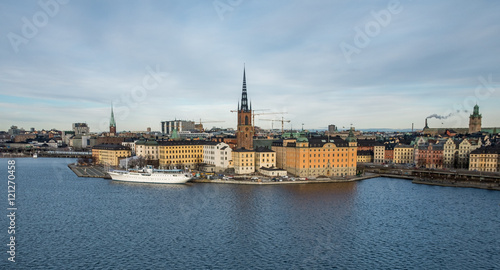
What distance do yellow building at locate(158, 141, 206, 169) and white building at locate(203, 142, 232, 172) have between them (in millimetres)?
4089

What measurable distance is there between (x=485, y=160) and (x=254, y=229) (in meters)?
46.9

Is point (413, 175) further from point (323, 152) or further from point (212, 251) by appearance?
point (212, 251)

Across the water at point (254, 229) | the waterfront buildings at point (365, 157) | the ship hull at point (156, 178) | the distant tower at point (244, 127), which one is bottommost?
the water at point (254, 229)

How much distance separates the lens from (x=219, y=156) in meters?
62.0

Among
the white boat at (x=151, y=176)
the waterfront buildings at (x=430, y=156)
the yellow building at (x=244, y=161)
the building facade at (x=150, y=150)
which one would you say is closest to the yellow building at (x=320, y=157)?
the yellow building at (x=244, y=161)

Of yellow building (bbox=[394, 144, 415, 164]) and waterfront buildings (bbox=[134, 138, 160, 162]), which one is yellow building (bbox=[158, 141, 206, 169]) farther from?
yellow building (bbox=[394, 144, 415, 164])

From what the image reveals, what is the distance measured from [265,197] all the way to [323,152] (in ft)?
62.6

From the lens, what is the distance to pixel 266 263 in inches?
864

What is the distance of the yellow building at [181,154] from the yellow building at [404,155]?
1567 inches

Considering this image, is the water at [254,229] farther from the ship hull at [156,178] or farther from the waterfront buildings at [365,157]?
the waterfront buildings at [365,157]

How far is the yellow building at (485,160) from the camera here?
2238 inches

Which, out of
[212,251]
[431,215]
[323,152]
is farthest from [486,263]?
[323,152]

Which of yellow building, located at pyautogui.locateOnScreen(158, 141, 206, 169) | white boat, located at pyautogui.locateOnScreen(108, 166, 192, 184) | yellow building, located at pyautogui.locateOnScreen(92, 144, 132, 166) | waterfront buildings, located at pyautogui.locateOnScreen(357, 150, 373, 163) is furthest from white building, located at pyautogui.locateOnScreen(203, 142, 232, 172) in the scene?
waterfront buildings, located at pyautogui.locateOnScreen(357, 150, 373, 163)

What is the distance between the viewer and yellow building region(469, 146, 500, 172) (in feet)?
186
